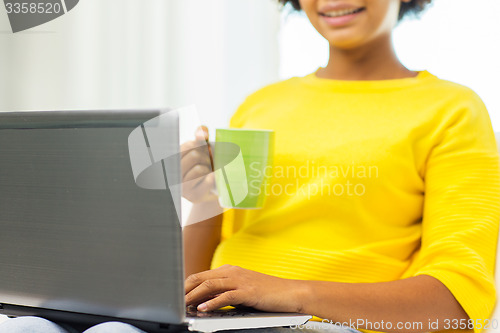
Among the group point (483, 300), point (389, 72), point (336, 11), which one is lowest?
point (483, 300)

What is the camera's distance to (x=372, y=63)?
126 centimetres

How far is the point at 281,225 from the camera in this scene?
1.16 m

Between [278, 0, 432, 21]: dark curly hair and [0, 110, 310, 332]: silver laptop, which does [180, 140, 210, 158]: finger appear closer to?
[0, 110, 310, 332]: silver laptop

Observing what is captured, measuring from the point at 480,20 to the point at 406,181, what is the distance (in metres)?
1.23

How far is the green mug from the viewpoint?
3.30 ft

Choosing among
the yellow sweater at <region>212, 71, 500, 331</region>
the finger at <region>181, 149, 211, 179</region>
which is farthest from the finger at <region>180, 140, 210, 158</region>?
the yellow sweater at <region>212, 71, 500, 331</region>

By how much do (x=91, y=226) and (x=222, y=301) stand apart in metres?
0.22

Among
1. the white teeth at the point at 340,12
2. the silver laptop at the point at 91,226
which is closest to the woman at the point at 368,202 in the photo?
the white teeth at the point at 340,12

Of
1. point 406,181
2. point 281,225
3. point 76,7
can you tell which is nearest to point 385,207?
point 406,181

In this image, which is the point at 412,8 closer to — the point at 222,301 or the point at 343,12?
the point at 343,12

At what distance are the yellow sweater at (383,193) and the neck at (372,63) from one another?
0.04 meters

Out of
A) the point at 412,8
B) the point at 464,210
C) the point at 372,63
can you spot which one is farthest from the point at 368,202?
the point at 412,8

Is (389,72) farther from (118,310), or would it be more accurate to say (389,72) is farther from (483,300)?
(118,310)

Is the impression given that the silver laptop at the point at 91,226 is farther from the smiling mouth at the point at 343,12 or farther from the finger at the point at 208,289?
the smiling mouth at the point at 343,12
